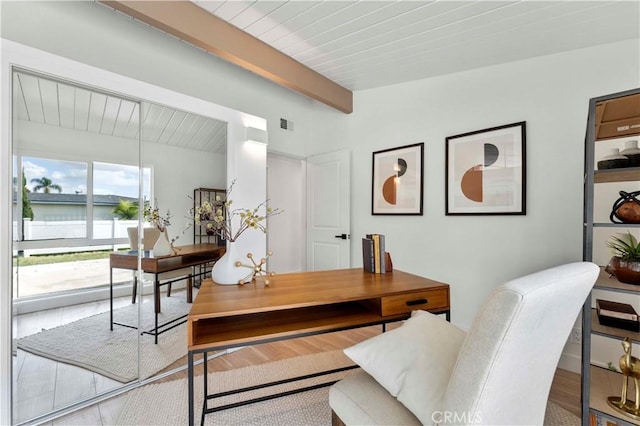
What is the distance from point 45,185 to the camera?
5.91ft

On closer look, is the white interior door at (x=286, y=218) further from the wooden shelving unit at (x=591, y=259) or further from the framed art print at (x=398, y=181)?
the wooden shelving unit at (x=591, y=259)

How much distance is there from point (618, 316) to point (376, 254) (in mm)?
1367

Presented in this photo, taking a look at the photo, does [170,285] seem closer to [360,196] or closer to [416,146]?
[360,196]

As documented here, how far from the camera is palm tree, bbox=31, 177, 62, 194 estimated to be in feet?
5.80

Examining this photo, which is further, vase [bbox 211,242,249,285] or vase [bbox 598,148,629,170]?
vase [bbox 211,242,249,285]

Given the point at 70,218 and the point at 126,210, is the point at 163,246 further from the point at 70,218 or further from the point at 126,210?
the point at 70,218

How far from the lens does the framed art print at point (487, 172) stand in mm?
2605

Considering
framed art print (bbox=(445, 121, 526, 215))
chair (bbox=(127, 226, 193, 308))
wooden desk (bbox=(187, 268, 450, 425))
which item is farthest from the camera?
framed art print (bbox=(445, 121, 526, 215))

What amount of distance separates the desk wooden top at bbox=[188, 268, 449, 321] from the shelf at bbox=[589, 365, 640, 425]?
3.28 feet

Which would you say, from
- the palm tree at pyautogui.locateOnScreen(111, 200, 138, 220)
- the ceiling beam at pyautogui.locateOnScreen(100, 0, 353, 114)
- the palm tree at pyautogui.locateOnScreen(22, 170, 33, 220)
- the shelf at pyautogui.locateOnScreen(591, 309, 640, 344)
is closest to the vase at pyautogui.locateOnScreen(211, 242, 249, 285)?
the palm tree at pyautogui.locateOnScreen(111, 200, 138, 220)

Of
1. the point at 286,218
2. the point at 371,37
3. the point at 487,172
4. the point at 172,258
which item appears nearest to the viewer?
the point at 172,258

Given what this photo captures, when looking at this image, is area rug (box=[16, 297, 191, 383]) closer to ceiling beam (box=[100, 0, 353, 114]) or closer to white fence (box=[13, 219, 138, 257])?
white fence (box=[13, 219, 138, 257])

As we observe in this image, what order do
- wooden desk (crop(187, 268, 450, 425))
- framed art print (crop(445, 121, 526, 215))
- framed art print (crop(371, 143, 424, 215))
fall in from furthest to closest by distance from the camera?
framed art print (crop(371, 143, 424, 215)) < framed art print (crop(445, 121, 526, 215)) < wooden desk (crop(187, 268, 450, 425))

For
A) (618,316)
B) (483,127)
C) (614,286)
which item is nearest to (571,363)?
(618,316)
